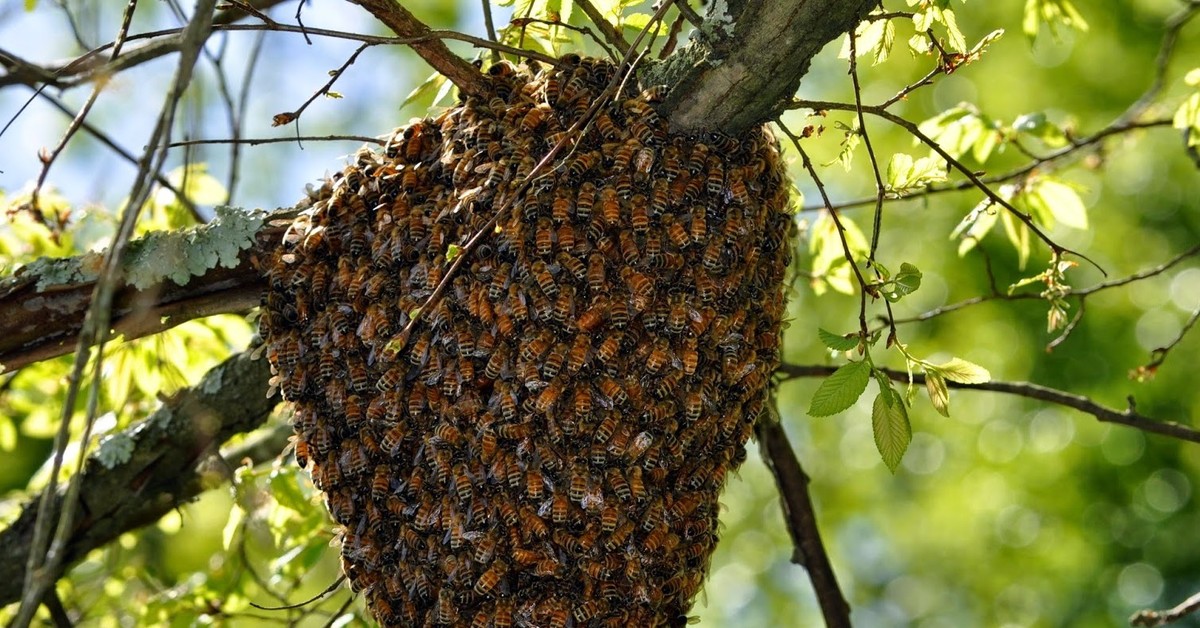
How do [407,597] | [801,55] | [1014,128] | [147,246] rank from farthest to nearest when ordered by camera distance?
1. [1014,128]
2. [147,246]
3. [407,597]
4. [801,55]

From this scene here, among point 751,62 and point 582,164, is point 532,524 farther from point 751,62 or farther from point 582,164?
point 751,62

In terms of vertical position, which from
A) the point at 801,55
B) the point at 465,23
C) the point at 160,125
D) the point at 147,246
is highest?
the point at 465,23

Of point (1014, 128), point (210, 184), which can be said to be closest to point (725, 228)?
point (1014, 128)

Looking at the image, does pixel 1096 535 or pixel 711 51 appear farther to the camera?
pixel 1096 535

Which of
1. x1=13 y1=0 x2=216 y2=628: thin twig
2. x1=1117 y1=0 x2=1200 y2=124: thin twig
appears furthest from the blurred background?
x1=13 y1=0 x2=216 y2=628: thin twig

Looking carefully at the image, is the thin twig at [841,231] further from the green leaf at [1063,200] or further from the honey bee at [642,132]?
the green leaf at [1063,200]

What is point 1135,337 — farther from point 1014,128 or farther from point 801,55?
point 801,55

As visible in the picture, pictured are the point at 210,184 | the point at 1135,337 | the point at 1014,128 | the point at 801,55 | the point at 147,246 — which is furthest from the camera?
the point at 1135,337

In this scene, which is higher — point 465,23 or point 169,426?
point 465,23
